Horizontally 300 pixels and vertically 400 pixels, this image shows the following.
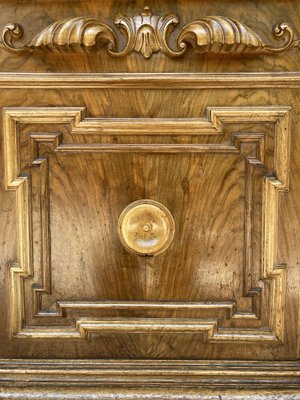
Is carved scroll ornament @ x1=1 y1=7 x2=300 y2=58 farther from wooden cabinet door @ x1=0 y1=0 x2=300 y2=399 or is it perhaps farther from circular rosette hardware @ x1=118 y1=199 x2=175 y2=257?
circular rosette hardware @ x1=118 y1=199 x2=175 y2=257

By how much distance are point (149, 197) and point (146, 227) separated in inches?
1.8

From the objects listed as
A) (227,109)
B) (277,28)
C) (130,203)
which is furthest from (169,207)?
(277,28)

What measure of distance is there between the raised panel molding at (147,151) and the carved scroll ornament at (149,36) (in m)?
0.09

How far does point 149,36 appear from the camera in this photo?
2.42 feet

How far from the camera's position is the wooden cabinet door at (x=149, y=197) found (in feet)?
2.43

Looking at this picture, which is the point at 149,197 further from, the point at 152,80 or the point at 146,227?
the point at 152,80

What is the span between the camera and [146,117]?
2.49ft

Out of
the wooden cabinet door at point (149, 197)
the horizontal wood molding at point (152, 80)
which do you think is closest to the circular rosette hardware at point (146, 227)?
the wooden cabinet door at point (149, 197)

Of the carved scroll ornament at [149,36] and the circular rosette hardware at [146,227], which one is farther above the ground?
the carved scroll ornament at [149,36]

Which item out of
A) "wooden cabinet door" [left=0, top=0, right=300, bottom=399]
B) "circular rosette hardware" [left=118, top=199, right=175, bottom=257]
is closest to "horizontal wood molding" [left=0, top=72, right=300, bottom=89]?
"wooden cabinet door" [left=0, top=0, right=300, bottom=399]

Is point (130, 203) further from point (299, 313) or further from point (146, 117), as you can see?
point (299, 313)

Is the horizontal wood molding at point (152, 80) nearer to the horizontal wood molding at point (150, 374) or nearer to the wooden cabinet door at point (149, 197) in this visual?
the wooden cabinet door at point (149, 197)

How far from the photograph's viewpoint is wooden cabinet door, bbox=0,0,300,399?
0.74 m

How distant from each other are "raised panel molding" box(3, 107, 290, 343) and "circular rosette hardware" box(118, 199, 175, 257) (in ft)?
0.27
